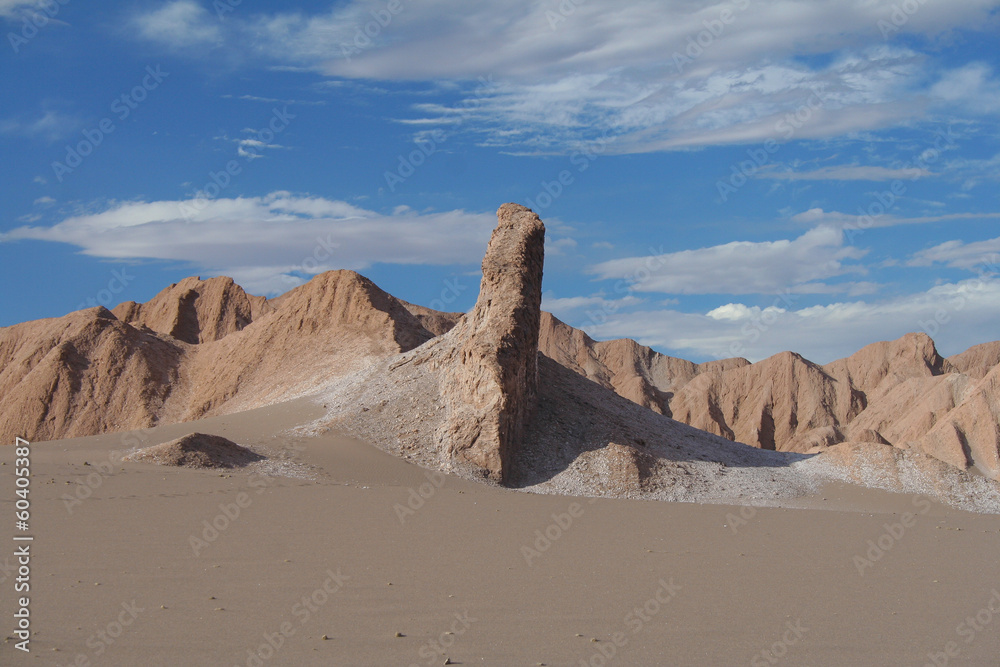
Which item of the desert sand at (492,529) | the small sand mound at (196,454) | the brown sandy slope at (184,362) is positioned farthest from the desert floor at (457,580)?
the brown sandy slope at (184,362)

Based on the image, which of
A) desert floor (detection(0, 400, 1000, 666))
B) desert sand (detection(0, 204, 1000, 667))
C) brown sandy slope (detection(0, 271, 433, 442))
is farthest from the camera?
brown sandy slope (detection(0, 271, 433, 442))

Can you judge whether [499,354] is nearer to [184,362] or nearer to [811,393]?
[184,362]

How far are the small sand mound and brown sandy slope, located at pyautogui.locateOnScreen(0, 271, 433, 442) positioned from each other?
59.2ft

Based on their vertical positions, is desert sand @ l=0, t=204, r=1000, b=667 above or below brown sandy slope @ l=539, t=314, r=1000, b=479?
below

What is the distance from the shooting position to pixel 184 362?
48.7m

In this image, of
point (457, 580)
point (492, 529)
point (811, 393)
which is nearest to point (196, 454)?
point (492, 529)

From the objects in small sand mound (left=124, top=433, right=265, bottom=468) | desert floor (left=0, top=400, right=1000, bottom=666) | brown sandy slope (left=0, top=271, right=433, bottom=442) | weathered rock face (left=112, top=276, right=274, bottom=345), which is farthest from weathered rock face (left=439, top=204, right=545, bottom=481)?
weathered rock face (left=112, top=276, right=274, bottom=345)

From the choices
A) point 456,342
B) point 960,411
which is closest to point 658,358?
point 960,411

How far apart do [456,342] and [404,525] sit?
12.3 meters

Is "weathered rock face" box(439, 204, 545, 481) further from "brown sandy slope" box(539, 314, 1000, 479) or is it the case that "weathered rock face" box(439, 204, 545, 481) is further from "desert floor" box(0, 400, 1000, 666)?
"brown sandy slope" box(539, 314, 1000, 479)

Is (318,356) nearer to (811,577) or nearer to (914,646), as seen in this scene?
(811,577)

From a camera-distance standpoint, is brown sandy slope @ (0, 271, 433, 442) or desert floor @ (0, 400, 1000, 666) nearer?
desert floor @ (0, 400, 1000, 666)

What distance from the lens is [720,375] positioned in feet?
277

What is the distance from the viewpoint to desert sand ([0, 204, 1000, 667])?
8000 mm
